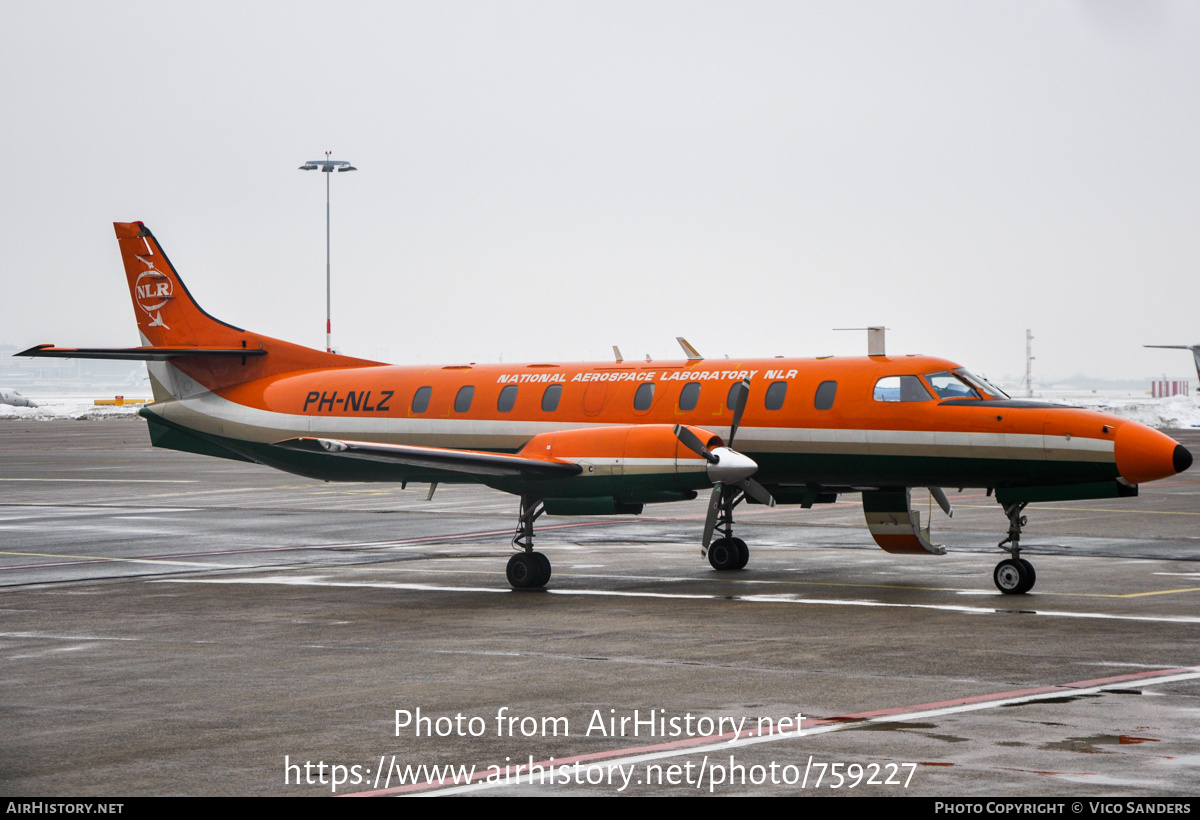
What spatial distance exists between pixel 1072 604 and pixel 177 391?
1653 centimetres

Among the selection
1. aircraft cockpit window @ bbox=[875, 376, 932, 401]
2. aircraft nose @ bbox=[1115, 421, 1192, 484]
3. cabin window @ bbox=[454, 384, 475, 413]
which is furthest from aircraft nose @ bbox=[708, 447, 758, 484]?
cabin window @ bbox=[454, 384, 475, 413]

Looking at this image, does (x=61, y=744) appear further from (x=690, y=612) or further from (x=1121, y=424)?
(x=1121, y=424)

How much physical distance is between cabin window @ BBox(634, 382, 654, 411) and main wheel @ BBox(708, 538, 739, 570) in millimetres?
2422

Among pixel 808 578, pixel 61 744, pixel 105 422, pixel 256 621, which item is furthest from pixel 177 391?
→ pixel 105 422

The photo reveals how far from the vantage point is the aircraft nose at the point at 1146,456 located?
1625cm

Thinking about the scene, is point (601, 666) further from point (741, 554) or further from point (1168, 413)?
point (1168, 413)

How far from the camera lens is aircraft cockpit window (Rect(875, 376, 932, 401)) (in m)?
18.2

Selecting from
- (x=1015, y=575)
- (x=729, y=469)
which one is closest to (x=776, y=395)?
(x=729, y=469)

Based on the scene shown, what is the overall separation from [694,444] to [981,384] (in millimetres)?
4454

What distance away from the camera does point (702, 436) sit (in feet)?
55.4

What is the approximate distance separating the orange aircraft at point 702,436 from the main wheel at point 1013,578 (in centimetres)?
2

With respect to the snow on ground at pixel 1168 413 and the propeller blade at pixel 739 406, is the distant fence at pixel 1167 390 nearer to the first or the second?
the snow on ground at pixel 1168 413

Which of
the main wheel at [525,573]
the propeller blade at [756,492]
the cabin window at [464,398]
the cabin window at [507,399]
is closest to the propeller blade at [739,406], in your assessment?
the propeller blade at [756,492]
